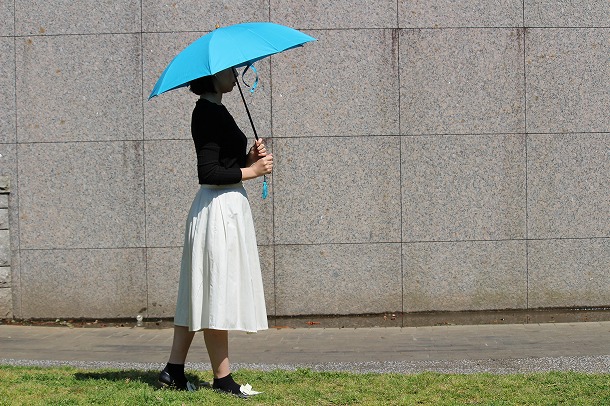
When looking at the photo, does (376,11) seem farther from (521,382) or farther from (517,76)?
(521,382)

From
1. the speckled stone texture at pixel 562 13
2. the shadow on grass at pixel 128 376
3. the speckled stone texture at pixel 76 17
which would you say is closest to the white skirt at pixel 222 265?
the shadow on grass at pixel 128 376

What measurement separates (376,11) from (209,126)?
4.06m

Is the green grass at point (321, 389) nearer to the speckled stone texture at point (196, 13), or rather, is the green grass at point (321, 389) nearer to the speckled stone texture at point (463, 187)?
the speckled stone texture at point (463, 187)

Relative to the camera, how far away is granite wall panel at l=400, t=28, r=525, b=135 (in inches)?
360

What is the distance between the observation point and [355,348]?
7949 mm

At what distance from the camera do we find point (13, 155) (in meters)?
9.21

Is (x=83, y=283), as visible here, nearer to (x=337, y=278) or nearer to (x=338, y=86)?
(x=337, y=278)

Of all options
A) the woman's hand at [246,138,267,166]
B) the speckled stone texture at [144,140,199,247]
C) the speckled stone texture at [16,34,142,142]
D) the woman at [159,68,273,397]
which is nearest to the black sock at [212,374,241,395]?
the woman at [159,68,273,397]

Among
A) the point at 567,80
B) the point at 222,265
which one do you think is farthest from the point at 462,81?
the point at 222,265

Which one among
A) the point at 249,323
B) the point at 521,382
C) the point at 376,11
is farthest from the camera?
the point at 376,11

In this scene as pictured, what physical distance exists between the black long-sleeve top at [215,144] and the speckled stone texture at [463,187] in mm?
3788

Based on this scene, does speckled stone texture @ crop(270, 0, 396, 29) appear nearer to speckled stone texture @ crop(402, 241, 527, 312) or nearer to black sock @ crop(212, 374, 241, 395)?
speckled stone texture @ crop(402, 241, 527, 312)

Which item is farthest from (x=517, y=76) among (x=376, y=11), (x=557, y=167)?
(x=376, y=11)

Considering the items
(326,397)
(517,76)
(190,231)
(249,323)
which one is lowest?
(326,397)
